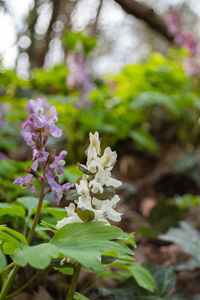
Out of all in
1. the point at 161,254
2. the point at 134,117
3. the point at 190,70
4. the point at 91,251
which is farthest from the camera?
the point at 190,70

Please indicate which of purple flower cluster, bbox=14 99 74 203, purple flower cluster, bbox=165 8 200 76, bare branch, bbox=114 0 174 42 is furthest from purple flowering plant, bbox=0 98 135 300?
purple flower cluster, bbox=165 8 200 76

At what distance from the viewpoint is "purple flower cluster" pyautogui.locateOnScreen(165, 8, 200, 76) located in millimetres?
3273

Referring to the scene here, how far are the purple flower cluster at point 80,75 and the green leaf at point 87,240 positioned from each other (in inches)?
94.5

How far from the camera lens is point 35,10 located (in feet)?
11.9

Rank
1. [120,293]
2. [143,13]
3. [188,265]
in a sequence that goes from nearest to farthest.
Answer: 1. [120,293]
2. [188,265]
3. [143,13]

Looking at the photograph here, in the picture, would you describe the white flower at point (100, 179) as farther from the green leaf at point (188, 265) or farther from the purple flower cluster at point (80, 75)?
the purple flower cluster at point (80, 75)

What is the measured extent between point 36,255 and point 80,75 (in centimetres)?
267

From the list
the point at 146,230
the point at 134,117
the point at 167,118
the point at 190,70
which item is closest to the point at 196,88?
the point at 190,70

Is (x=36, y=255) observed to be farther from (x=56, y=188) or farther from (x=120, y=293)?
(x=120, y=293)

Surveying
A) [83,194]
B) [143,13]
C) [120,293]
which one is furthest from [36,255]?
[143,13]

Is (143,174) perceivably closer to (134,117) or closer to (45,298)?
(134,117)

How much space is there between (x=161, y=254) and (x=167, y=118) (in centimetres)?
228

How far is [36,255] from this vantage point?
602mm

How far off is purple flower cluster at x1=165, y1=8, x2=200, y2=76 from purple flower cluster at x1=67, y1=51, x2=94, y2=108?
104 cm
